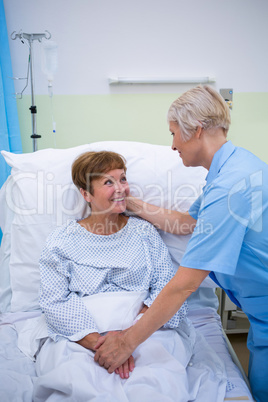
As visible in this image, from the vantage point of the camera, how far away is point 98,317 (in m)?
1.23

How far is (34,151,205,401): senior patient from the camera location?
977 mm

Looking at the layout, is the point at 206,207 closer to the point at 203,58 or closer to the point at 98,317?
the point at 98,317

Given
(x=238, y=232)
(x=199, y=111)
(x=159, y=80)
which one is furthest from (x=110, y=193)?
(x=159, y=80)

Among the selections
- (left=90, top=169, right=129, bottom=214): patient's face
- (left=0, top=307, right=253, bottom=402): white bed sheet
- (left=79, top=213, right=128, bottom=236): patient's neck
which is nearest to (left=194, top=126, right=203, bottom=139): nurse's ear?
(left=90, top=169, right=129, bottom=214): patient's face

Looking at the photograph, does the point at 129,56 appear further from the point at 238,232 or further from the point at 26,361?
the point at 26,361

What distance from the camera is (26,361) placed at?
1190 millimetres

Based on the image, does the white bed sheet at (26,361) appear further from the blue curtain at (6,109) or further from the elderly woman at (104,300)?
the blue curtain at (6,109)

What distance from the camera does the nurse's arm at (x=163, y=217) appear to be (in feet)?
5.05

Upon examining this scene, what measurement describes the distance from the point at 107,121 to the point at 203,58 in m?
0.74

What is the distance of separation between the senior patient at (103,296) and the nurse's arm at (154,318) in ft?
0.13

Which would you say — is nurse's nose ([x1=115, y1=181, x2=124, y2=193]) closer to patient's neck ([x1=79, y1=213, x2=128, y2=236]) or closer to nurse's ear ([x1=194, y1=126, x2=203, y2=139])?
patient's neck ([x1=79, y1=213, x2=128, y2=236])

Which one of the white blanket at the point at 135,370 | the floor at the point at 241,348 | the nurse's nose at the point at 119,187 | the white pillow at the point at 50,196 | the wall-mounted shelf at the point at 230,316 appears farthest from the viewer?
the floor at the point at 241,348

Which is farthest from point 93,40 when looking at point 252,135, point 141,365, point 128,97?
point 141,365

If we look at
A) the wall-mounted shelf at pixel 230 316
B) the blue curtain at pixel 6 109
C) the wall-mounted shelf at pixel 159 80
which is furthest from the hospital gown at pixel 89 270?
the wall-mounted shelf at pixel 159 80
